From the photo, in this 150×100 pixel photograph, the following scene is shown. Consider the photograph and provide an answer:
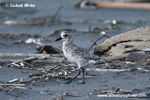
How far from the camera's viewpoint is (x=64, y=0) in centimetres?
1478

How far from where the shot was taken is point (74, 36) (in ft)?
31.9

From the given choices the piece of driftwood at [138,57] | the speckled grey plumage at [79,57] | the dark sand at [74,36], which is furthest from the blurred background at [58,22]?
the speckled grey plumage at [79,57]

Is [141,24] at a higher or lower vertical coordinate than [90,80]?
higher

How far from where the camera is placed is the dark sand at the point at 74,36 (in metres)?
5.22

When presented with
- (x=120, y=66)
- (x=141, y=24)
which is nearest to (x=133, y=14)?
(x=141, y=24)

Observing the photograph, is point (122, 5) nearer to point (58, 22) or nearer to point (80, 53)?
point (58, 22)

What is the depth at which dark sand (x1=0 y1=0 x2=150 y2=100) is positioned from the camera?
522 centimetres

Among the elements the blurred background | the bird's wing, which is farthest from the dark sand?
the bird's wing

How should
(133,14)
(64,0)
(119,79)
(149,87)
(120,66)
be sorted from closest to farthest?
(149,87), (119,79), (120,66), (133,14), (64,0)

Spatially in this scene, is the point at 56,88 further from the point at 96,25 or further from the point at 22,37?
the point at 96,25

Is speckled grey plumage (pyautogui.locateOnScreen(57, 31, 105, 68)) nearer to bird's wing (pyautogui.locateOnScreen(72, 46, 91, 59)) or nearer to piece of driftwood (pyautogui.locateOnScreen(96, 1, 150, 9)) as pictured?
bird's wing (pyautogui.locateOnScreen(72, 46, 91, 59))

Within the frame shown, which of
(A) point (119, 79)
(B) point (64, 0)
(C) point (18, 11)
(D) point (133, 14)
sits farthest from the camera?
(B) point (64, 0)

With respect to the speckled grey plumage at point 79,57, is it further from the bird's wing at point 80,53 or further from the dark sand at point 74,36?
the dark sand at point 74,36

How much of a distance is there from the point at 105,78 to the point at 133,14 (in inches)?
270
